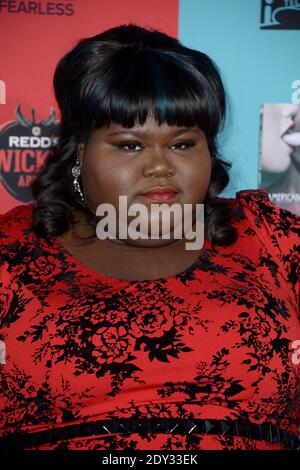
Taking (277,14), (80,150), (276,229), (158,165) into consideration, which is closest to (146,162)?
(158,165)

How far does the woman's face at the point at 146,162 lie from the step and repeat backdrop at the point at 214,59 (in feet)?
1.12

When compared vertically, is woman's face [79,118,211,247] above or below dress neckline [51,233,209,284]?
above

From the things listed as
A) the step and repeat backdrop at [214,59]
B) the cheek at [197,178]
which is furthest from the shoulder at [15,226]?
the cheek at [197,178]

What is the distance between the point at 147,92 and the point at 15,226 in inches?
14.6

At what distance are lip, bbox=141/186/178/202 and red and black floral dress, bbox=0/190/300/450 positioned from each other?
141 millimetres

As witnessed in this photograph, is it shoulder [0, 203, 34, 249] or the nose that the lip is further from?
shoulder [0, 203, 34, 249]

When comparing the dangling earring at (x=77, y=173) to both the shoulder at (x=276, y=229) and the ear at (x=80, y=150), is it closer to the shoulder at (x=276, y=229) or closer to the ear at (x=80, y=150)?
the ear at (x=80, y=150)

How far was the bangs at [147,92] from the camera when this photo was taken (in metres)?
1.21

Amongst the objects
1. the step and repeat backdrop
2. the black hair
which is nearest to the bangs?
the black hair

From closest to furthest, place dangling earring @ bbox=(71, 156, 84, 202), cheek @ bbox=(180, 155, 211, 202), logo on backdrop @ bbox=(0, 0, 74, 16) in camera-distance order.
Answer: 1. cheek @ bbox=(180, 155, 211, 202)
2. dangling earring @ bbox=(71, 156, 84, 202)
3. logo on backdrop @ bbox=(0, 0, 74, 16)

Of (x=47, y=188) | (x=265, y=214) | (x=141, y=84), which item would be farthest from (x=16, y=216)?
(x=265, y=214)

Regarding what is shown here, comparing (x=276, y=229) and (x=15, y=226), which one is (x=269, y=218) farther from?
(x=15, y=226)

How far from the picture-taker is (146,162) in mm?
1228

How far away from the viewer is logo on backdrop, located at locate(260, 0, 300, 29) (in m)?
1.62
